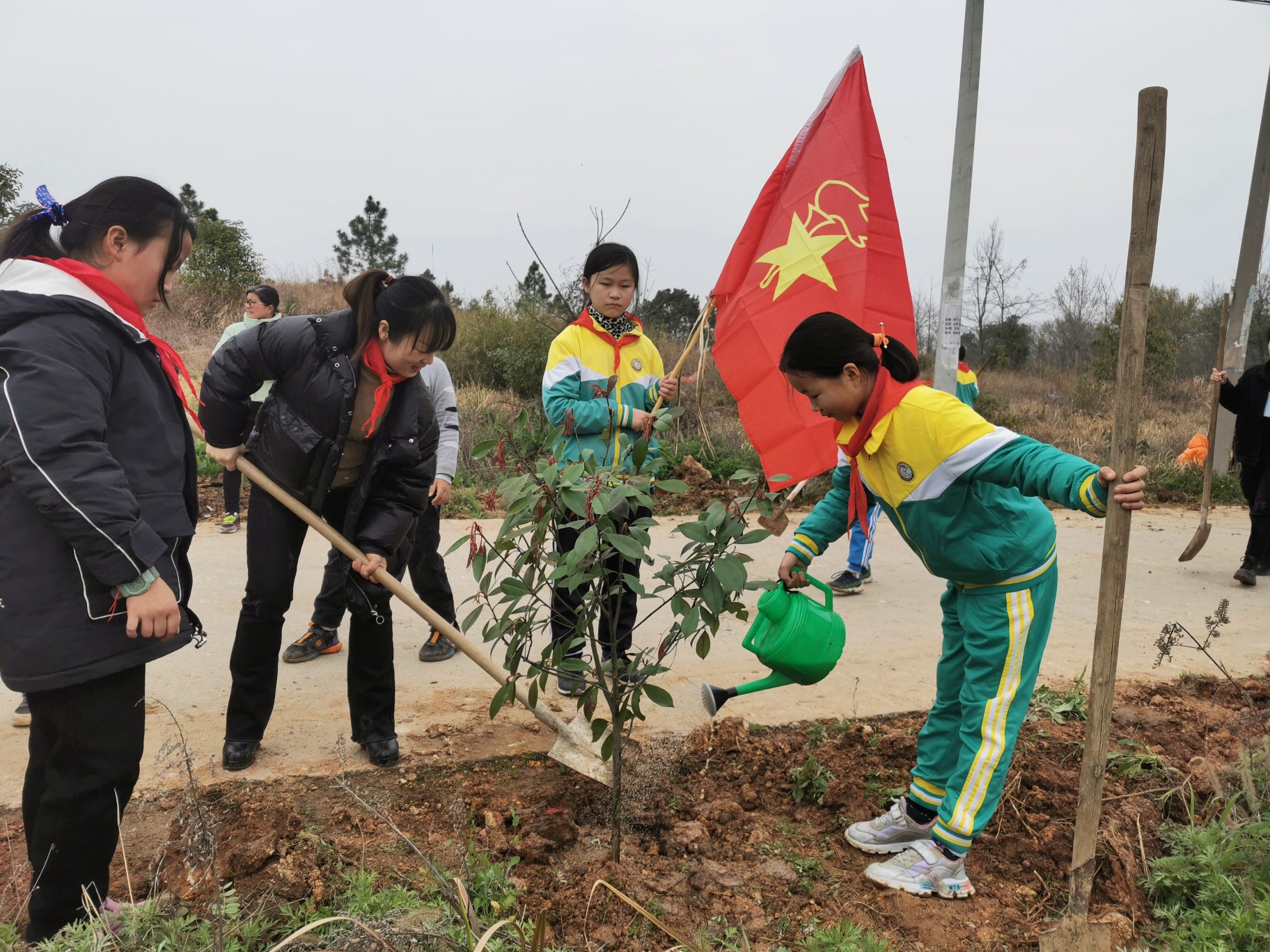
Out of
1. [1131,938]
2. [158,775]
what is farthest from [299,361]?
[1131,938]

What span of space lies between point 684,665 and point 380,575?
185cm

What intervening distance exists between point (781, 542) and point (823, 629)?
442 cm

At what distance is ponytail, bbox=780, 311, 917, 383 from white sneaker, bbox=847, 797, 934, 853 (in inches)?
56.3

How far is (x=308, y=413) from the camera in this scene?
288 centimetres

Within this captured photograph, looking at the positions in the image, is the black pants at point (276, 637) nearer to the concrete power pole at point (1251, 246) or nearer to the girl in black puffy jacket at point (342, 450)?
the girl in black puffy jacket at point (342, 450)

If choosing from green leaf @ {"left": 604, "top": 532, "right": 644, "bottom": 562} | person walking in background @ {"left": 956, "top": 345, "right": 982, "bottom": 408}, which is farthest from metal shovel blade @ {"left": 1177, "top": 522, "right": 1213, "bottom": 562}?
green leaf @ {"left": 604, "top": 532, "right": 644, "bottom": 562}

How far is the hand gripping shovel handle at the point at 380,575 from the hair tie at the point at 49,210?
3.26 feet

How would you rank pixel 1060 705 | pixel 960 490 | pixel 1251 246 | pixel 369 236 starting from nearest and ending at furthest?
pixel 960 490 < pixel 1060 705 < pixel 1251 246 < pixel 369 236

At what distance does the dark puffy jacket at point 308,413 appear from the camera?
2840 mm

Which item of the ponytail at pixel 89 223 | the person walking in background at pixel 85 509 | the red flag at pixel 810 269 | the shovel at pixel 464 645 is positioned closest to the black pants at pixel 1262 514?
the red flag at pixel 810 269

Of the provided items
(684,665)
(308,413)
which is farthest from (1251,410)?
(308,413)

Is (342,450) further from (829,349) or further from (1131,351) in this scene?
(1131,351)

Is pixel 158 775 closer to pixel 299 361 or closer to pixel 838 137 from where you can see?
pixel 299 361

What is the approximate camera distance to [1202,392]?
64.9ft
